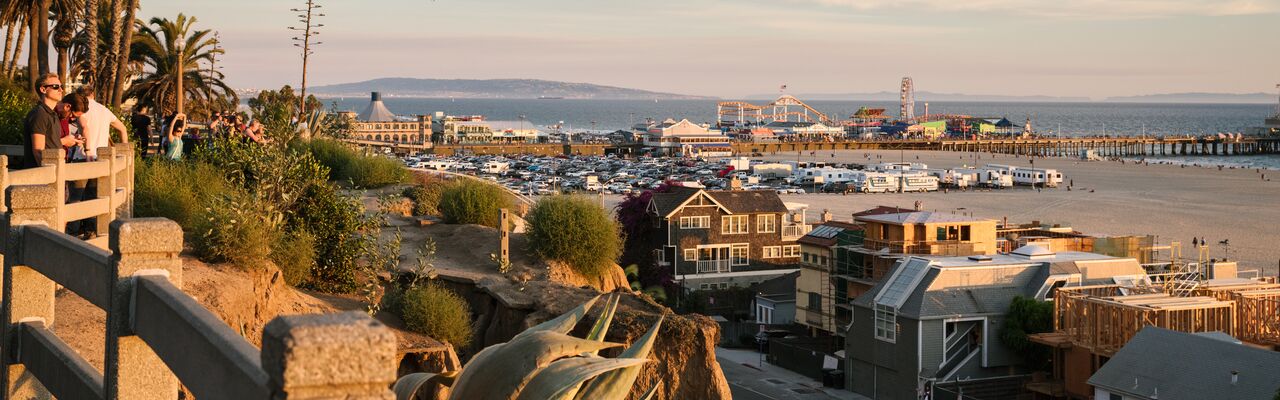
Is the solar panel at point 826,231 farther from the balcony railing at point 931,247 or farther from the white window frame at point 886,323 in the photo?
the white window frame at point 886,323

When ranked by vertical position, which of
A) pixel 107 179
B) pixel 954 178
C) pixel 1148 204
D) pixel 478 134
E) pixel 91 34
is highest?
pixel 478 134

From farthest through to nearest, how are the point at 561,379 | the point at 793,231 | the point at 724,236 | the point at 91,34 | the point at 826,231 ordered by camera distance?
the point at 793,231
the point at 724,236
the point at 826,231
the point at 91,34
the point at 561,379

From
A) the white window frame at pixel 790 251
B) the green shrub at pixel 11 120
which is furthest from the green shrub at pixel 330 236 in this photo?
the white window frame at pixel 790 251

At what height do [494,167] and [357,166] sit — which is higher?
[494,167]

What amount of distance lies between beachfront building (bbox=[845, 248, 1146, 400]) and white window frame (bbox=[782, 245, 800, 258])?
13.3 m

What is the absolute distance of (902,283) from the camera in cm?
3123

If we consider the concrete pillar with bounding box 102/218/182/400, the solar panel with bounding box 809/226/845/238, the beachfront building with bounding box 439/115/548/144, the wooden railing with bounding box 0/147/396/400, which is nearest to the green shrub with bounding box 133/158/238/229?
the wooden railing with bounding box 0/147/396/400

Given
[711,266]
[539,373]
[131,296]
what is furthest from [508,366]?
[711,266]

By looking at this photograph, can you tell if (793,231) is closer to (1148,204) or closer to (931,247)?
(931,247)

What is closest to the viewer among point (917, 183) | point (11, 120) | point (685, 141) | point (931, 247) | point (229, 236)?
point (229, 236)

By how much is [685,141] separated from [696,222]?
4511 inches

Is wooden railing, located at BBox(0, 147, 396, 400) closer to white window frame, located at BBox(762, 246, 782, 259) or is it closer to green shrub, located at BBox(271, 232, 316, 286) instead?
green shrub, located at BBox(271, 232, 316, 286)

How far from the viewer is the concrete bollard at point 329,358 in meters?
2.21

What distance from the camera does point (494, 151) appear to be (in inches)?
5561
